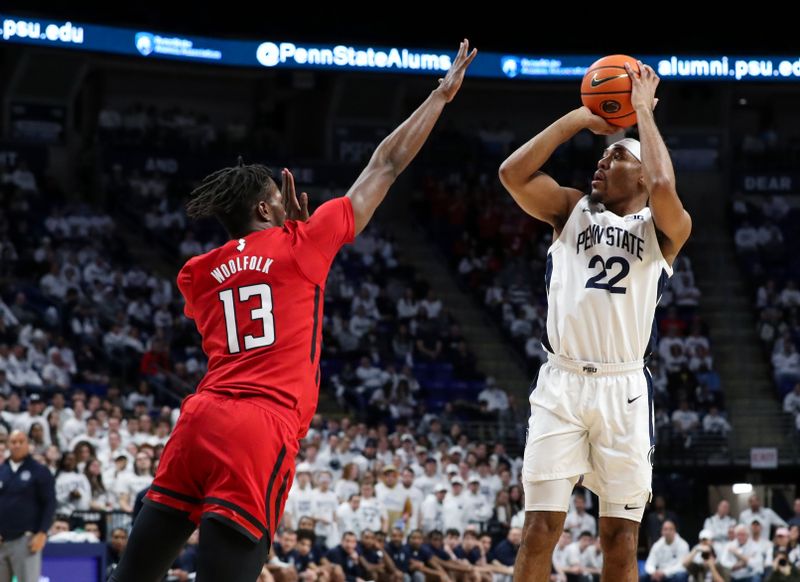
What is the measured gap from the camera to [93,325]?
2002 cm

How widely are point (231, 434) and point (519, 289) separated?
20906 mm

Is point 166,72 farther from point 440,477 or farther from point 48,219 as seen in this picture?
point 440,477

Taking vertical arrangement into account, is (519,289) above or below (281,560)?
above

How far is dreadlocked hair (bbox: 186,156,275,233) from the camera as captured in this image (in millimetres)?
4812

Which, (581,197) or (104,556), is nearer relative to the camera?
(581,197)

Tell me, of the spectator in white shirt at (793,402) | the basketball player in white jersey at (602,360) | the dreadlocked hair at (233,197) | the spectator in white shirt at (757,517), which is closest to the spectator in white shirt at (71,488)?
the spectator in white shirt at (757,517)

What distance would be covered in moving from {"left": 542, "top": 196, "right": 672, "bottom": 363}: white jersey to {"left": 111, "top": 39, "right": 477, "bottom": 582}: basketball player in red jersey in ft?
4.78

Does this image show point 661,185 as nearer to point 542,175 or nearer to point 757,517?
point 542,175

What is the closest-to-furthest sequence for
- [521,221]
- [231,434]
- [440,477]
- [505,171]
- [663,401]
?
1. [231,434]
2. [505,171]
3. [440,477]
4. [663,401]
5. [521,221]

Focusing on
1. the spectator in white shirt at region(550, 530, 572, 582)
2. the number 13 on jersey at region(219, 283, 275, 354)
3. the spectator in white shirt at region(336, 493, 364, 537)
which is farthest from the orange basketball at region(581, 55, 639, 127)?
the spectator in white shirt at region(550, 530, 572, 582)

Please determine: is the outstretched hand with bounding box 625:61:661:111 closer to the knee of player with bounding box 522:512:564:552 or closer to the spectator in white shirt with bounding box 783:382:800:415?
the knee of player with bounding box 522:512:564:552

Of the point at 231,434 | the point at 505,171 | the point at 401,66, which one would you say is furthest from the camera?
the point at 401,66

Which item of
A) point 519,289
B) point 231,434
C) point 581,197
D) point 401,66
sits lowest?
point 231,434

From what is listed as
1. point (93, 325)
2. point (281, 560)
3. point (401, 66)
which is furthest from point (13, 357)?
point (401, 66)
